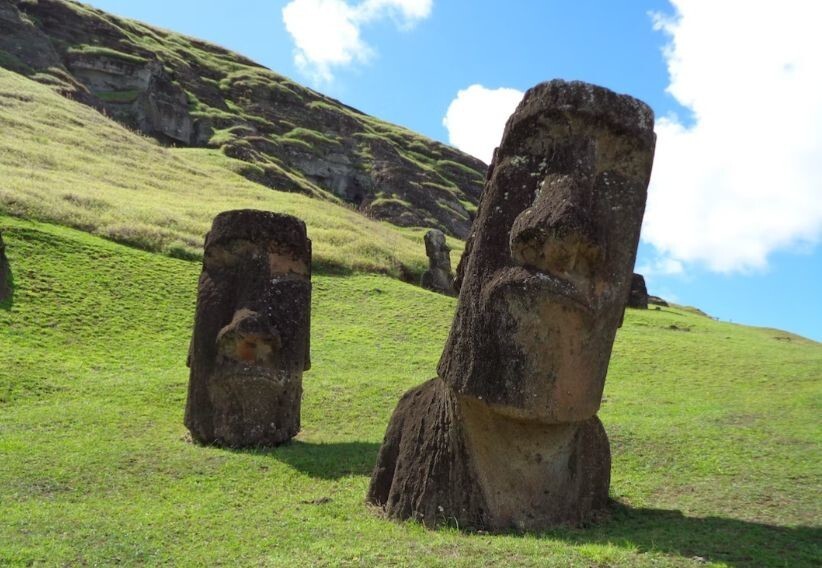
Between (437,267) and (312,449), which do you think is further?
(437,267)

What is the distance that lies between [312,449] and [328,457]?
2.08 ft

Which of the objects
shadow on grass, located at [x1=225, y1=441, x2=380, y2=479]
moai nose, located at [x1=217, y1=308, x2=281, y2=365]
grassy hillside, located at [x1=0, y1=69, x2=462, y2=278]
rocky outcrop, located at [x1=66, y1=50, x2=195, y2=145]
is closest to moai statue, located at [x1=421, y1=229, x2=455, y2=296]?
grassy hillside, located at [x1=0, y1=69, x2=462, y2=278]

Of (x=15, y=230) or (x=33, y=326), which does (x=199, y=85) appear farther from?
(x=33, y=326)

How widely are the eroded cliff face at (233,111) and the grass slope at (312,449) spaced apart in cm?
3628

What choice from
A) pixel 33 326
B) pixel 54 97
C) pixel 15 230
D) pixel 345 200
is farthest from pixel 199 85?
pixel 33 326

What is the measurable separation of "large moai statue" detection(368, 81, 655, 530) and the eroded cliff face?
167 feet

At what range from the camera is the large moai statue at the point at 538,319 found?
668 centimetres

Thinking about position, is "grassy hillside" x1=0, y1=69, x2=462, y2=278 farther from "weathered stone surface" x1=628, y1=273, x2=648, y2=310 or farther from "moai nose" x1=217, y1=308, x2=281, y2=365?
"moai nose" x1=217, y1=308, x2=281, y2=365

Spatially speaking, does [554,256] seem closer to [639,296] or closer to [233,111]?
[639,296]

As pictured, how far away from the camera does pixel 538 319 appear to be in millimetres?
6672

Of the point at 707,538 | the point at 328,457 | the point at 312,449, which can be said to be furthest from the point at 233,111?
the point at 707,538

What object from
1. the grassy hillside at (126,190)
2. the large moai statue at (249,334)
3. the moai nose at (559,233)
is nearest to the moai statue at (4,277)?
the grassy hillside at (126,190)

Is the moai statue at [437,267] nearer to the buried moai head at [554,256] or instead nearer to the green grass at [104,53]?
the buried moai head at [554,256]

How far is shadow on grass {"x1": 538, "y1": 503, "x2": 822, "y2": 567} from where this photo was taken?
19.0 ft
